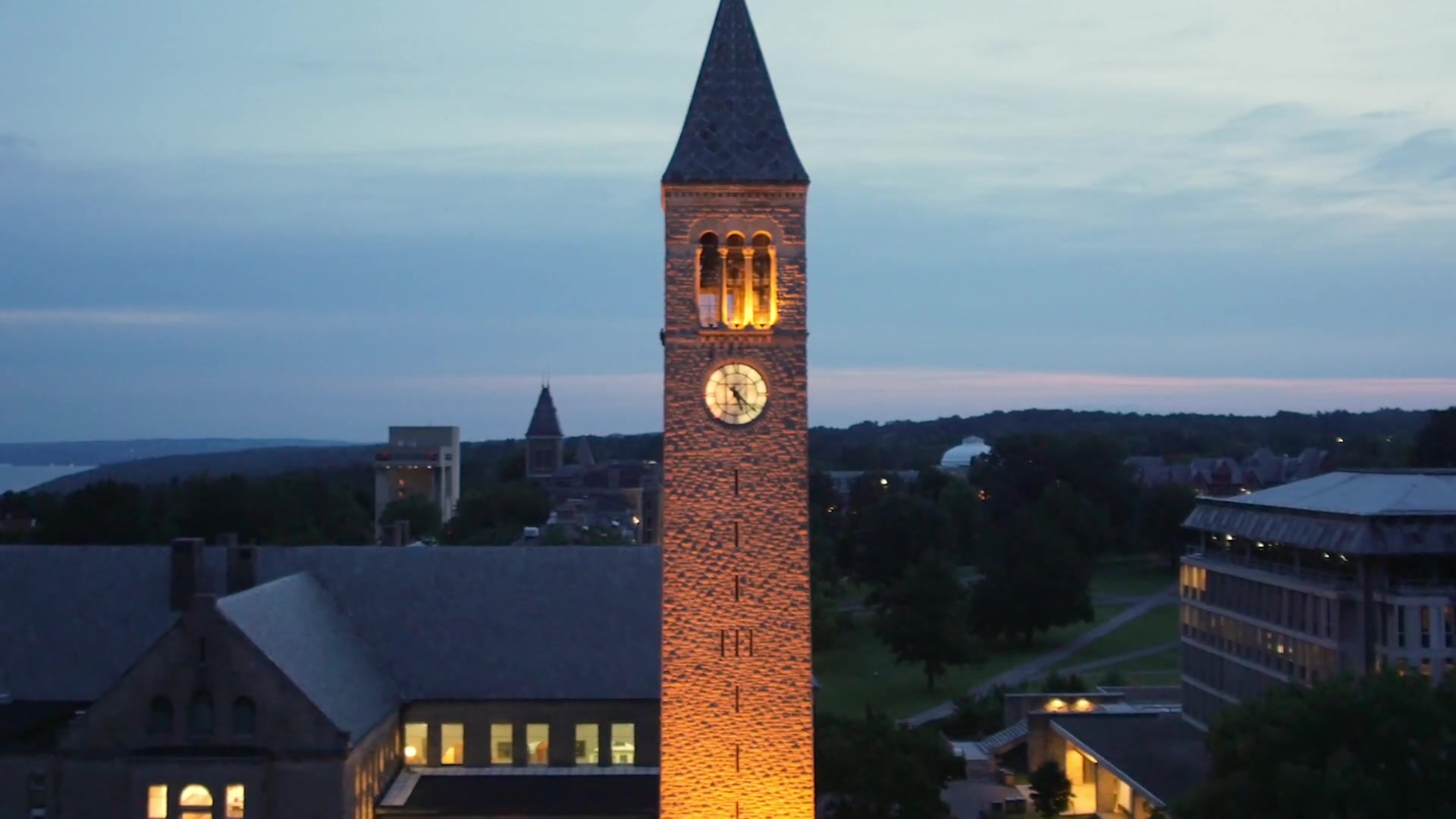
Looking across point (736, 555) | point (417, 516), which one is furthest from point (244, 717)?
point (417, 516)

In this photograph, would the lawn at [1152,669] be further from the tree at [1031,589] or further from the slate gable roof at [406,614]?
the slate gable roof at [406,614]

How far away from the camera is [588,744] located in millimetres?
48875

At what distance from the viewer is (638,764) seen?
160ft

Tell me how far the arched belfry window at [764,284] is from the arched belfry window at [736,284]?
0.71 ft

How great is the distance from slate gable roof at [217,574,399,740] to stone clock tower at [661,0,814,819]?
11.1 metres

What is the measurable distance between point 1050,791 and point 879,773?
41.3 feet

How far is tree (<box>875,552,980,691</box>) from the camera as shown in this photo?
84688 mm

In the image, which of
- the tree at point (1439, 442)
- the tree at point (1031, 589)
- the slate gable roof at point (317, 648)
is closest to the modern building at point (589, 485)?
the tree at point (1031, 589)

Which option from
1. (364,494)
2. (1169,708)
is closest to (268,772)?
(1169,708)

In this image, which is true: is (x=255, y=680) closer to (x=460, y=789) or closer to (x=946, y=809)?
(x=460, y=789)

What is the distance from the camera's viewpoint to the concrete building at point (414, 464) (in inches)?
6767

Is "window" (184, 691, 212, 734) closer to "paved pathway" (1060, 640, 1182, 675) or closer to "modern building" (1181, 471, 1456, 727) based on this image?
"modern building" (1181, 471, 1456, 727)

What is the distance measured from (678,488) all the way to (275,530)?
86.3 m

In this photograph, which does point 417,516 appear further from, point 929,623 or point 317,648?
point 317,648
